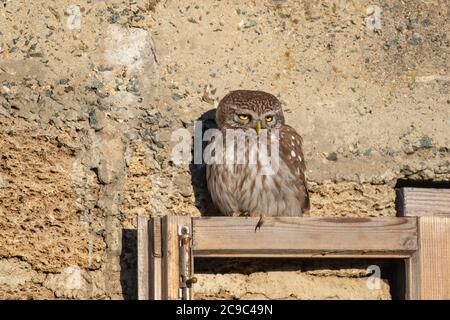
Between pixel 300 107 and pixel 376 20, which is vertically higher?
pixel 376 20

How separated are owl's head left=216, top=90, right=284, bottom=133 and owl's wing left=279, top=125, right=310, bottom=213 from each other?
90mm

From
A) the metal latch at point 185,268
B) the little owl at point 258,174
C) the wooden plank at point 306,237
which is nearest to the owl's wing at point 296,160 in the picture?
the little owl at point 258,174

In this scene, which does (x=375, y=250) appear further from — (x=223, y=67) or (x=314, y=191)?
(x=223, y=67)

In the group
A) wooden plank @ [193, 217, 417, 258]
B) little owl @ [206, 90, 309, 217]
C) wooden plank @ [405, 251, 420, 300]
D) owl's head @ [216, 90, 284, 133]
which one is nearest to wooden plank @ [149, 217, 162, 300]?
wooden plank @ [193, 217, 417, 258]

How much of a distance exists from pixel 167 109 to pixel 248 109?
0.46 m

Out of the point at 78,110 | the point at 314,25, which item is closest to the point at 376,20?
the point at 314,25

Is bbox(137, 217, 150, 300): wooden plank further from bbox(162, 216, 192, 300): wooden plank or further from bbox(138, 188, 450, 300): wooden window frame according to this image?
bbox(162, 216, 192, 300): wooden plank

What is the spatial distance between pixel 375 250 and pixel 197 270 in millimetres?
724

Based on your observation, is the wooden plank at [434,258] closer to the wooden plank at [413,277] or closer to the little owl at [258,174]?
the wooden plank at [413,277]

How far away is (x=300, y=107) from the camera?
4598 mm

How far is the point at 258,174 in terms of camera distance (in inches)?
188

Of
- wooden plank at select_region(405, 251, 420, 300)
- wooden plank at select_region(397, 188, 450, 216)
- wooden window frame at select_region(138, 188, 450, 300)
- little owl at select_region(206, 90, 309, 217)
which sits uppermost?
little owl at select_region(206, 90, 309, 217)

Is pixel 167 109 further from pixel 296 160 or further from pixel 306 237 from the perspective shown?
pixel 306 237

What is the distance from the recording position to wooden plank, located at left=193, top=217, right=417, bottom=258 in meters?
4.09
